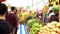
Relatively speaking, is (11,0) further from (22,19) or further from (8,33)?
(8,33)

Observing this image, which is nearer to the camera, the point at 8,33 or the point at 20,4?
the point at 8,33

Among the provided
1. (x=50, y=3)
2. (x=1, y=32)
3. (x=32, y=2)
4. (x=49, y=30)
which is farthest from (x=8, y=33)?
(x=32, y=2)

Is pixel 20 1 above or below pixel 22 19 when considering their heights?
above

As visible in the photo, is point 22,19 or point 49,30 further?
point 22,19

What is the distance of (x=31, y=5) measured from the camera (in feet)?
28.4

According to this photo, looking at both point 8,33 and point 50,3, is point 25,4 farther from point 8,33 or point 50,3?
point 8,33

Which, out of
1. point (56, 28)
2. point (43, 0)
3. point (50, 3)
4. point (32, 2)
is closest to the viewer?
point (56, 28)

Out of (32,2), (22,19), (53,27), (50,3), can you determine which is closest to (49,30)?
(53,27)

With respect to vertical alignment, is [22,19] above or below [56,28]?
below

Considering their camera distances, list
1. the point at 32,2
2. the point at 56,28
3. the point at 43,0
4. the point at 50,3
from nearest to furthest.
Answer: the point at 56,28, the point at 50,3, the point at 43,0, the point at 32,2

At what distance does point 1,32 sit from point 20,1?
6.56m

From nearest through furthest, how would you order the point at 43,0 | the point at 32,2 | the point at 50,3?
the point at 50,3
the point at 43,0
the point at 32,2

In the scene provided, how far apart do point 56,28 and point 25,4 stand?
21.6 ft

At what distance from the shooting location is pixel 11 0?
874 cm
